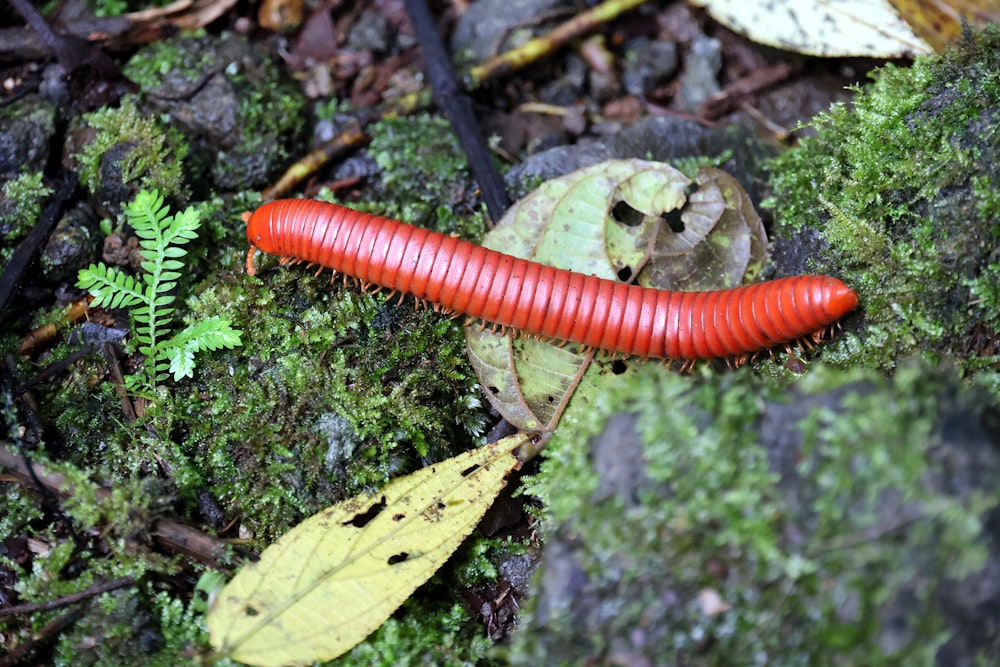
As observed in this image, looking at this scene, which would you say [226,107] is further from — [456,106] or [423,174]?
[456,106]

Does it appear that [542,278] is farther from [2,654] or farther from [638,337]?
[2,654]

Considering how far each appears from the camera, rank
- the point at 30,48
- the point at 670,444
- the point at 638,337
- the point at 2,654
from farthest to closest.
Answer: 1. the point at 30,48
2. the point at 638,337
3. the point at 2,654
4. the point at 670,444

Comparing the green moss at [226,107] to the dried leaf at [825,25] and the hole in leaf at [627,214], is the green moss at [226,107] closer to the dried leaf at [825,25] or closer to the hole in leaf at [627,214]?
the hole in leaf at [627,214]

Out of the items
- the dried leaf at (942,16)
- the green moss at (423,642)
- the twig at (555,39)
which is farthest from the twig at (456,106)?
the dried leaf at (942,16)

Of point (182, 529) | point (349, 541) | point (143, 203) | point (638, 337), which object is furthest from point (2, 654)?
point (638, 337)

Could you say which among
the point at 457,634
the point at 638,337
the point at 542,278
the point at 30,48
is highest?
the point at 30,48

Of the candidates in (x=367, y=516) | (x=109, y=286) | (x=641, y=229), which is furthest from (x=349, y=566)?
(x=641, y=229)
